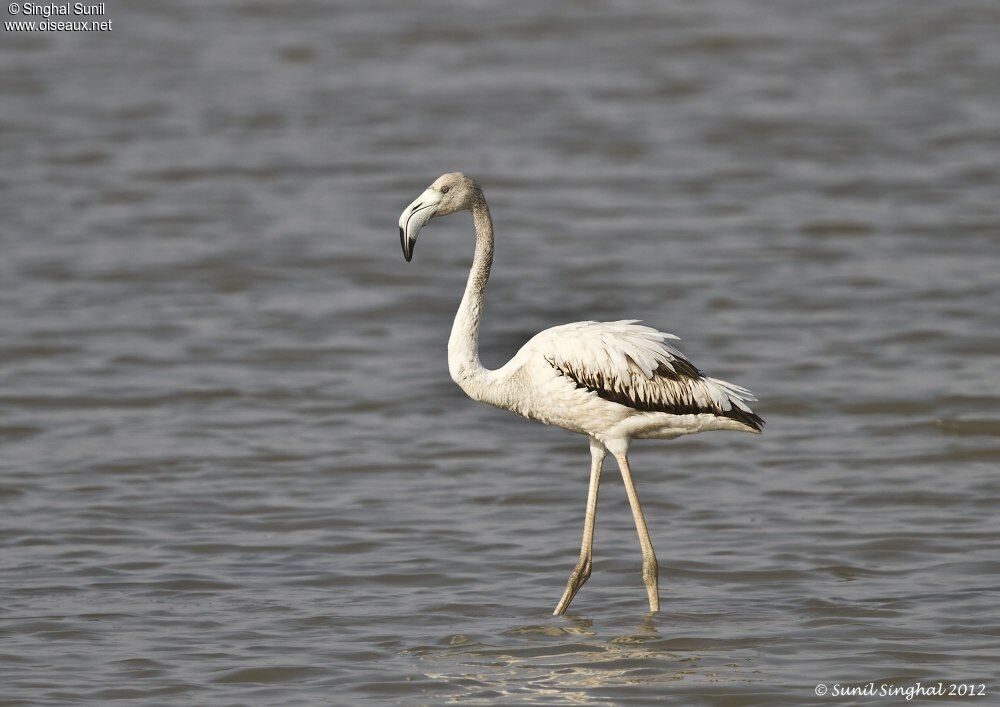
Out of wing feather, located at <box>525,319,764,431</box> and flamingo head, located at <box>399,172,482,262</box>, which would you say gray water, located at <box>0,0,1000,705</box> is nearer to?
wing feather, located at <box>525,319,764,431</box>

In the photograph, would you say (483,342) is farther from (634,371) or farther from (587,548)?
(634,371)

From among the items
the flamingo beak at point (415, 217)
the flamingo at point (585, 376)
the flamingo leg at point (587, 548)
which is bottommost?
the flamingo leg at point (587, 548)

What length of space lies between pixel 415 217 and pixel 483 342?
5938 mm

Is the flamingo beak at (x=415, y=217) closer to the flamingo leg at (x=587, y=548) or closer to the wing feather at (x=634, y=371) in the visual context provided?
the wing feather at (x=634, y=371)

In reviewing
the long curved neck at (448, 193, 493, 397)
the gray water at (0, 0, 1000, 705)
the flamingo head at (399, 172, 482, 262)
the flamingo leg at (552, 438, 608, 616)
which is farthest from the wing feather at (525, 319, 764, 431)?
the gray water at (0, 0, 1000, 705)

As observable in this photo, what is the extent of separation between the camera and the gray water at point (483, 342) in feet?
27.1

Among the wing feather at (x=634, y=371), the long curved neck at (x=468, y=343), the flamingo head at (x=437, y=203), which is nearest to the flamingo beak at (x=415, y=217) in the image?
the flamingo head at (x=437, y=203)

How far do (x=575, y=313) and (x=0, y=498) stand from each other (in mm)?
5567

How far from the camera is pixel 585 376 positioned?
8.15 meters

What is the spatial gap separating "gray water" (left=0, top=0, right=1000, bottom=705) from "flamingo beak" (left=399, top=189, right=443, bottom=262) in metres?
1.93

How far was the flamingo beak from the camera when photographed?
8047 millimetres

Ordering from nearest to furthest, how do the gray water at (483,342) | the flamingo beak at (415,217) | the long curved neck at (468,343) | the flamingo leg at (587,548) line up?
the flamingo beak at (415,217)
the long curved neck at (468,343)
the gray water at (483,342)
the flamingo leg at (587,548)

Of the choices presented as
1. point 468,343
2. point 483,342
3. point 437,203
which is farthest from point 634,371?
point 483,342

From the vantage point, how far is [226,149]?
67.6 feet
